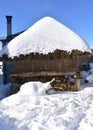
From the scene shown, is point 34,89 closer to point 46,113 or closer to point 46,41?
point 46,41

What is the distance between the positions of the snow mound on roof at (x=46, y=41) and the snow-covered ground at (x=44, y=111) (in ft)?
7.21

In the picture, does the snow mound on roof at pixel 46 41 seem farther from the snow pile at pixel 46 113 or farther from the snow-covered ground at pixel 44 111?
the snow pile at pixel 46 113

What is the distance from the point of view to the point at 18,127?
647cm

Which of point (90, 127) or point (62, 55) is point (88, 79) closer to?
point (62, 55)

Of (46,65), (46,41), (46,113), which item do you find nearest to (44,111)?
(46,113)

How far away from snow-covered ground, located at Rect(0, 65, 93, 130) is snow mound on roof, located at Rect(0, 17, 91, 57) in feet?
7.21

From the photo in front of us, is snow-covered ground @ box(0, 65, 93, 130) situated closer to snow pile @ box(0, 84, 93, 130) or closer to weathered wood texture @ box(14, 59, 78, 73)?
snow pile @ box(0, 84, 93, 130)

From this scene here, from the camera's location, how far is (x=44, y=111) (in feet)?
26.2

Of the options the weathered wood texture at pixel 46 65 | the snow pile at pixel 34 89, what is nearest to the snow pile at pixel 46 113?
the snow pile at pixel 34 89

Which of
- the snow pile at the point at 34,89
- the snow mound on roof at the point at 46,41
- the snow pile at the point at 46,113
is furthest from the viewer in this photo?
the snow mound on roof at the point at 46,41

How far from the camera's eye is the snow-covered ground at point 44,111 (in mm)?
6668

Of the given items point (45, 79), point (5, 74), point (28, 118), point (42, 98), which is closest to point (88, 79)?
point (45, 79)

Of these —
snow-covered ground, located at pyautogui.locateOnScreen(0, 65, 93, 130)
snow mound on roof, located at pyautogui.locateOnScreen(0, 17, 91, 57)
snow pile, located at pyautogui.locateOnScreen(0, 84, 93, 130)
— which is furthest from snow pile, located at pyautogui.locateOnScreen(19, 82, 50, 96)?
snow mound on roof, located at pyautogui.locateOnScreen(0, 17, 91, 57)

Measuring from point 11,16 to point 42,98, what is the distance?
13.8 m
